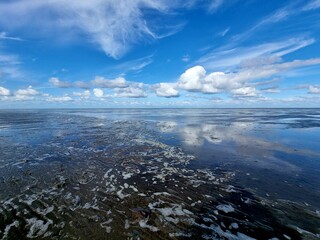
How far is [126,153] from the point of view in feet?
63.1

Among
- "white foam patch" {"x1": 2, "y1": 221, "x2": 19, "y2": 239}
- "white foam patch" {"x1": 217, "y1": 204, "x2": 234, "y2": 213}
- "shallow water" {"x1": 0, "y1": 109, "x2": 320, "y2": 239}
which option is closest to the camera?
"white foam patch" {"x1": 2, "y1": 221, "x2": 19, "y2": 239}

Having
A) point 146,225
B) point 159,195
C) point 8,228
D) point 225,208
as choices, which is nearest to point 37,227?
point 8,228

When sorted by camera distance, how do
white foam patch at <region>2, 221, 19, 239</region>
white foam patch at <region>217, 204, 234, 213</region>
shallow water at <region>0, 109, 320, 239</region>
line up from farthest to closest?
white foam patch at <region>217, 204, 234, 213</region>, shallow water at <region>0, 109, 320, 239</region>, white foam patch at <region>2, 221, 19, 239</region>

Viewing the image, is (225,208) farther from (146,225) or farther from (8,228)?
(8,228)

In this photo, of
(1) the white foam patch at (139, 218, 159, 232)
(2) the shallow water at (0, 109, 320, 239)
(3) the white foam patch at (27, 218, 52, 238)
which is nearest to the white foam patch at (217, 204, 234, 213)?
(2) the shallow water at (0, 109, 320, 239)

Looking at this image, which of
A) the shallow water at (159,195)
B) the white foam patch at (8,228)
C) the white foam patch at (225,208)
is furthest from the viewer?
the white foam patch at (225,208)

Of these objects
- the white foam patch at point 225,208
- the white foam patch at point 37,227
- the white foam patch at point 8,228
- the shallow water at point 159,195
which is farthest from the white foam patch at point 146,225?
the white foam patch at point 8,228

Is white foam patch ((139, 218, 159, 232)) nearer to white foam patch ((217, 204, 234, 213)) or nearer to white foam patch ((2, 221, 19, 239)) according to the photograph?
white foam patch ((217, 204, 234, 213))

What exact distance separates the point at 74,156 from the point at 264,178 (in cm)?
1509

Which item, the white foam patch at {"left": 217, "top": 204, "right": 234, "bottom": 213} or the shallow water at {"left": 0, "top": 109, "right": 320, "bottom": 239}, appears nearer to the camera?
the shallow water at {"left": 0, "top": 109, "right": 320, "bottom": 239}

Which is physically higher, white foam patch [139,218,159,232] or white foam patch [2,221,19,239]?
white foam patch [2,221,19,239]

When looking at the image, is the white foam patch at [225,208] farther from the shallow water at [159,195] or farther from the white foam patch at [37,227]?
the white foam patch at [37,227]

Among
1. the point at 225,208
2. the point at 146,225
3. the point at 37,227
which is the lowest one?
the point at 225,208

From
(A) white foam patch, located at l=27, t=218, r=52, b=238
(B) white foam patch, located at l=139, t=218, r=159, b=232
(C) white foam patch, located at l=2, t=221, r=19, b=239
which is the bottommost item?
(B) white foam patch, located at l=139, t=218, r=159, b=232
